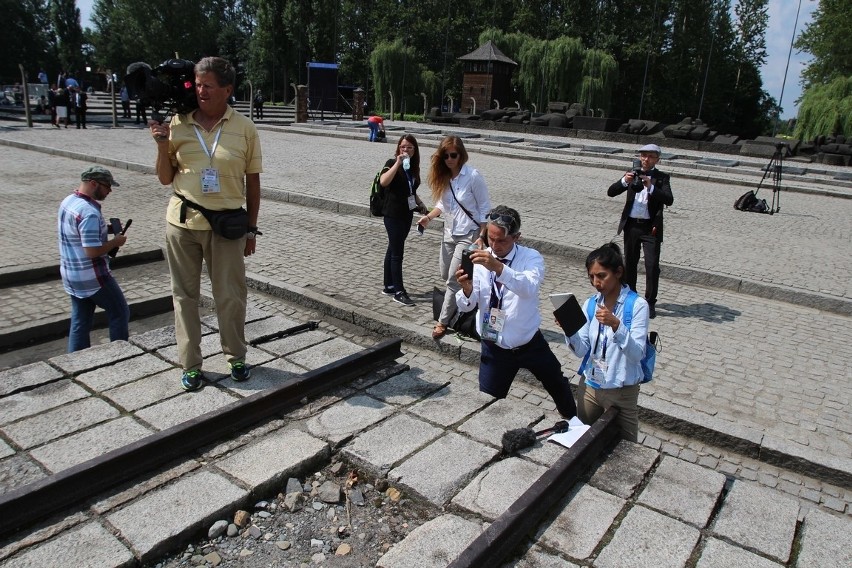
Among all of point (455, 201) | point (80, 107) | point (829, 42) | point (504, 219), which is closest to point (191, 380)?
point (504, 219)

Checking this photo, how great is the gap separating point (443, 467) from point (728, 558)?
1.58m

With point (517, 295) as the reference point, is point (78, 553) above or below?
below

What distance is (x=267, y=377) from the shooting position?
480cm

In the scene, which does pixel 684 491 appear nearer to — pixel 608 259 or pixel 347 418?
pixel 608 259

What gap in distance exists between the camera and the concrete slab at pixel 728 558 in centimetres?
294

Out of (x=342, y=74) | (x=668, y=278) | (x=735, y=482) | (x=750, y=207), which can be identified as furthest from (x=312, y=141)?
(x=342, y=74)

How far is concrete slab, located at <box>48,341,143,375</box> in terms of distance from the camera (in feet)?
15.7

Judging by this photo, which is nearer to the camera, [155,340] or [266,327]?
[155,340]

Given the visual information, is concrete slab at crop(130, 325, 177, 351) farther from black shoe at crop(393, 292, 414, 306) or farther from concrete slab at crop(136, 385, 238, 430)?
black shoe at crop(393, 292, 414, 306)

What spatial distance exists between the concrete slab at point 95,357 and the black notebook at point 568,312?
3.49 metres

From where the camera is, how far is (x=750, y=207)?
1434 centimetres

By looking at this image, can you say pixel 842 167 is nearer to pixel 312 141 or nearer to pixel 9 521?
pixel 312 141

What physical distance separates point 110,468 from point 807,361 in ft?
20.5

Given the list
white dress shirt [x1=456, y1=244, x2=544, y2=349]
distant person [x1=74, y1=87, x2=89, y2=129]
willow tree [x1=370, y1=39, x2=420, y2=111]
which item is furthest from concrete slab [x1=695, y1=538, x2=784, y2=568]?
willow tree [x1=370, y1=39, x2=420, y2=111]
